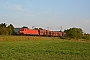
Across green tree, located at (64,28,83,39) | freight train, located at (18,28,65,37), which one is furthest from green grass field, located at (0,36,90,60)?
green tree, located at (64,28,83,39)

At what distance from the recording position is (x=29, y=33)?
77.8 metres

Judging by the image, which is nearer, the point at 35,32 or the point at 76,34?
the point at 35,32

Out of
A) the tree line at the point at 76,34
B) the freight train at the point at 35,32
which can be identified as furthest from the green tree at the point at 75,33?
the freight train at the point at 35,32

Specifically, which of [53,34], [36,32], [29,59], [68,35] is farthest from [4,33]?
[29,59]

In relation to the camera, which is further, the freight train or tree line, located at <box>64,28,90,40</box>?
tree line, located at <box>64,28,90,40</box>

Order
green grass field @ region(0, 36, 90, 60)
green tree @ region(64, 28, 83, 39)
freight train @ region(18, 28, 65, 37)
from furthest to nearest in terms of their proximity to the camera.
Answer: green tree @ region(64, 28, 83, 39) < freight train @ region(18, 28, 65, 37) < green grass field @ region(0, 36, 90, 60)

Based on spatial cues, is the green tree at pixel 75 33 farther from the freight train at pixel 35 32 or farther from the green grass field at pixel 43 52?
the green grass field at pixel 43 52

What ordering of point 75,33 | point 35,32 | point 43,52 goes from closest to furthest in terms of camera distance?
point 43,52 → point 35,32 → point 75,33

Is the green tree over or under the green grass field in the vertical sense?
over

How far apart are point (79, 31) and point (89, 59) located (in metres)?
71.9

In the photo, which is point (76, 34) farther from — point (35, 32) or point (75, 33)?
point (35, 32)

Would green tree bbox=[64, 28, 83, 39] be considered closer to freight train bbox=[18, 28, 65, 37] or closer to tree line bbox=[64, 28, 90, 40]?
tree line bbox=[64, 28, 90, 40]

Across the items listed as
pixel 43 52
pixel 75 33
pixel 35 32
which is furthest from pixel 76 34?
pixel 43 52

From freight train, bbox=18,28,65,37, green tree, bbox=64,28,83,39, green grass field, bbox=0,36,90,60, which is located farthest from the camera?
green tree, bbox=64,28,83,39
